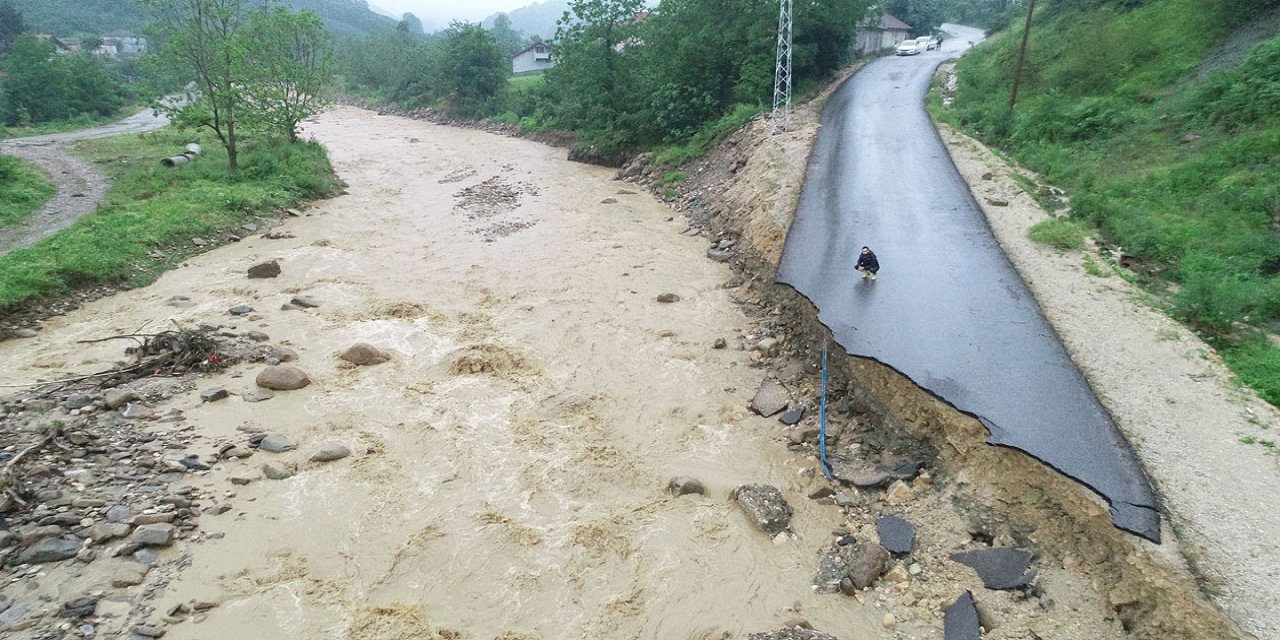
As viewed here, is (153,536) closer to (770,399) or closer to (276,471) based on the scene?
(276,471)

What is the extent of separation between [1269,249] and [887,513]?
822cm

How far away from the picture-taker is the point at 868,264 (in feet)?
35.0

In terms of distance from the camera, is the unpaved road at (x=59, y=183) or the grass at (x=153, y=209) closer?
the grass at (x=153, y=209)

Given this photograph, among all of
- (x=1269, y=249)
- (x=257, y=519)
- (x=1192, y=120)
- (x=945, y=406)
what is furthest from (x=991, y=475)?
(x=1192, y=120)

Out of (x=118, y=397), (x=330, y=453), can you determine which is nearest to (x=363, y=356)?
(x=330, y=453)

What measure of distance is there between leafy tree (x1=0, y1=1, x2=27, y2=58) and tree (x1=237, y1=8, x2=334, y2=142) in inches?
1736

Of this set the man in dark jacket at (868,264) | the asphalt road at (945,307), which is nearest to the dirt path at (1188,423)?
the asphalt road at (945,307)

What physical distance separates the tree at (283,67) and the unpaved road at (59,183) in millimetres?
4251

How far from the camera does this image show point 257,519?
7668 millimetres

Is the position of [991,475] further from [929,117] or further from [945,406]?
[929,117]

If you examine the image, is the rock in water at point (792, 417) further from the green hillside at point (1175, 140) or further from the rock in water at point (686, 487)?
the green hillside at point (1175, 140)

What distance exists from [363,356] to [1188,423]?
1195 cm

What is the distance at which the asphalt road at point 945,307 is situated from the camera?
258 inches

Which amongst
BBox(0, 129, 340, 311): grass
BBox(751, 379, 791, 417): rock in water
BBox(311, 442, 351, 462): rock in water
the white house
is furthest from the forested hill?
BBox(751, 379, 791, 417): rock in water
